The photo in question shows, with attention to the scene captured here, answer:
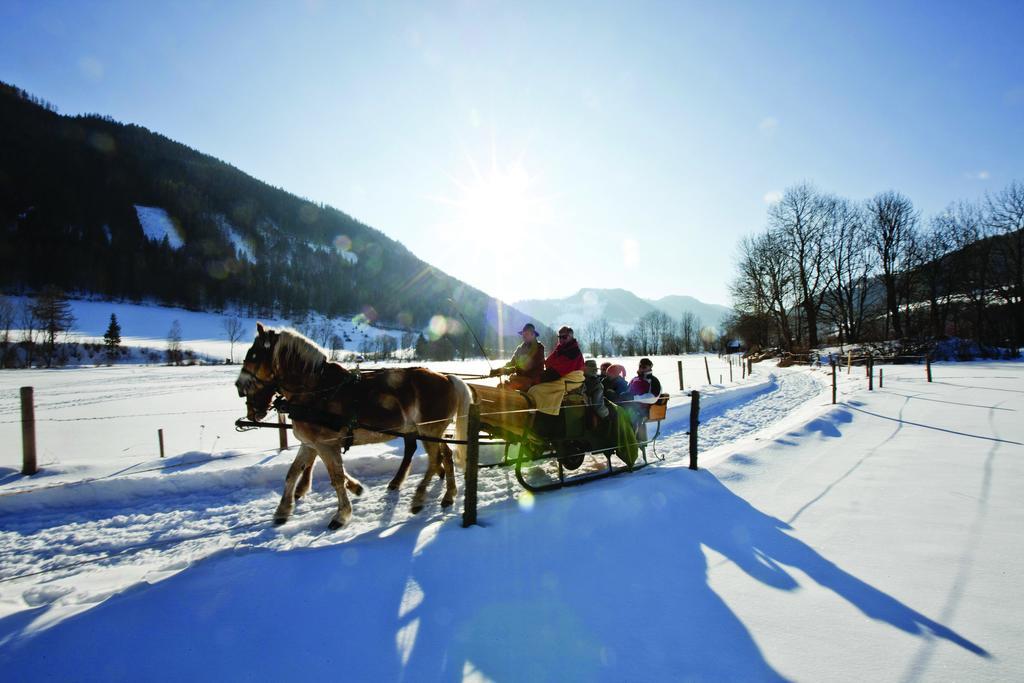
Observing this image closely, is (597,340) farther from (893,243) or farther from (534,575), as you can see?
(534,575)

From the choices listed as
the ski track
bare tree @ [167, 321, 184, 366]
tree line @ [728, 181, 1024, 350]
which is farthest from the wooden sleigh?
bare tree @ [167, 321, 184, 366]

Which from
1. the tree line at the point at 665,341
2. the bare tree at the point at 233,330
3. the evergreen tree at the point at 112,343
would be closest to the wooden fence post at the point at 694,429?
the evergreen tree at the point at 112,343

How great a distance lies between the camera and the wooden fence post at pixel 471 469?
3812mm

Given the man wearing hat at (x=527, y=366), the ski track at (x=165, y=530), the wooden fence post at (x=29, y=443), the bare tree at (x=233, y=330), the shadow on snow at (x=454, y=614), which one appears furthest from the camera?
the bare tree at (x=233, y=330)

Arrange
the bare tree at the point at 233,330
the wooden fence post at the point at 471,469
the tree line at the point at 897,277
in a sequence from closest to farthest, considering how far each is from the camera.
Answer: the wooden fence post at the point at 471,469 → the tree line at the point at 897,277 → the bare tree at the point at 233,330

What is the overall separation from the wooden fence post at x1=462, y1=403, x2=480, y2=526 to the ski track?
0.53m

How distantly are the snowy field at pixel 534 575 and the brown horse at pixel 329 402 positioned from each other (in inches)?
16.9

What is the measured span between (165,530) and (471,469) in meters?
3.47

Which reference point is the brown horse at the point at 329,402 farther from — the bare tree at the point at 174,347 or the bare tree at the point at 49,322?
the bare tree at the point at 174,347

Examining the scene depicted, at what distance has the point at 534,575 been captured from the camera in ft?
9.98

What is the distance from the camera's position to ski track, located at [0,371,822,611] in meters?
3.28

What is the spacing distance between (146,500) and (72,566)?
171 centimetres

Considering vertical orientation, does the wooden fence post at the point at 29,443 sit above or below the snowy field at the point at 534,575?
above

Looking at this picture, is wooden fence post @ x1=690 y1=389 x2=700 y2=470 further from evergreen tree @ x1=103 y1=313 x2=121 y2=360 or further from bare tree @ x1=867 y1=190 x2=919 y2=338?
evergreen tree @ x1=103 y1=313 x2=121 y2=360
